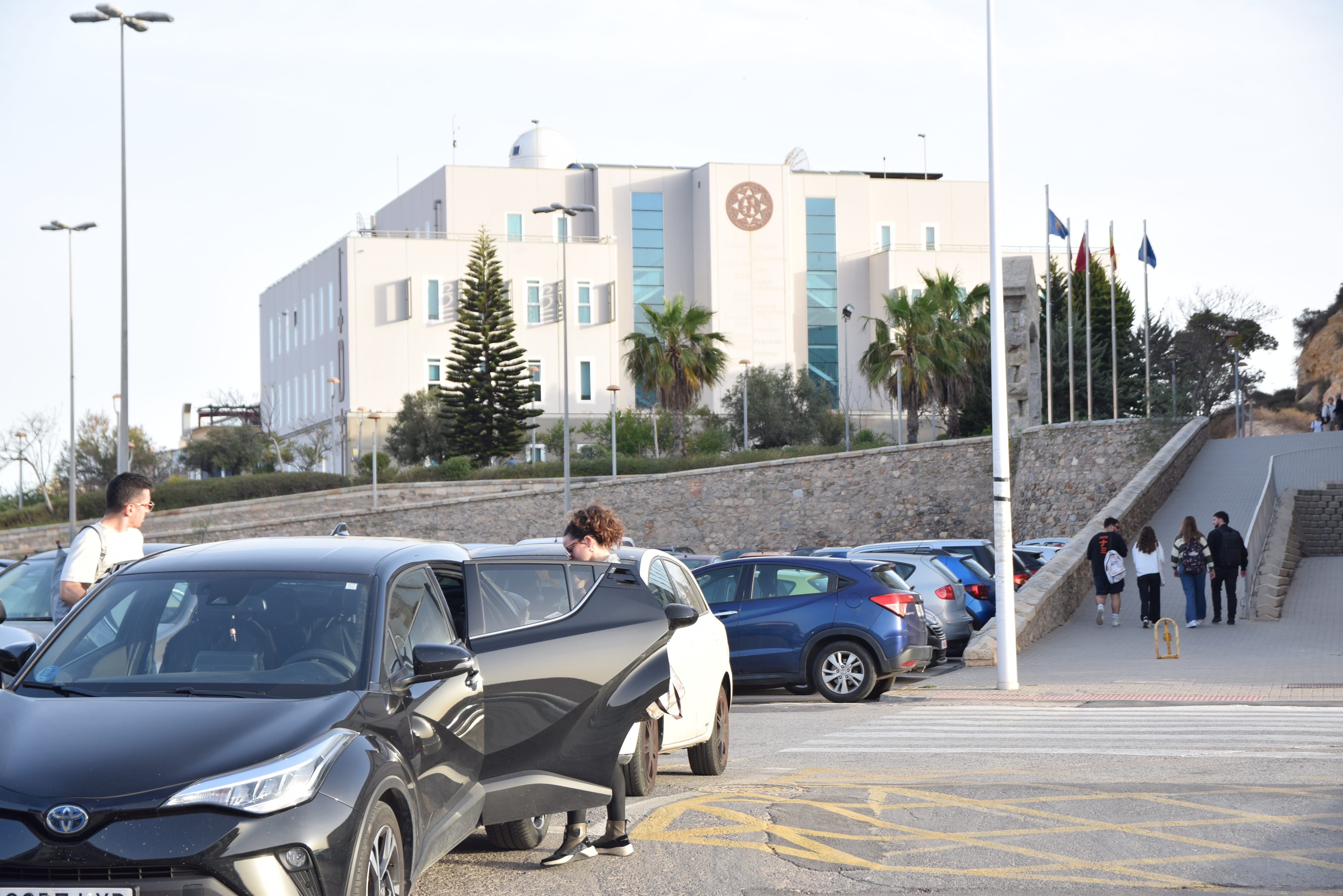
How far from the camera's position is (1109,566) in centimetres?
2152

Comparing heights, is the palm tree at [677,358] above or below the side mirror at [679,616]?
above

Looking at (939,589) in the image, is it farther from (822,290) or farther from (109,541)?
(822,290)

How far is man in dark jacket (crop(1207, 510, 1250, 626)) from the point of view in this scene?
21.5m

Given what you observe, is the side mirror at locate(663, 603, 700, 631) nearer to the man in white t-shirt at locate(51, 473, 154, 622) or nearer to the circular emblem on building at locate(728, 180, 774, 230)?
the man in white t-shirt at locate(51, 473, 154, 622)

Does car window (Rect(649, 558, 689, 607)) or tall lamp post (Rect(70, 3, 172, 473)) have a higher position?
tall lamp post (Rect(70, 3, 172, 473))

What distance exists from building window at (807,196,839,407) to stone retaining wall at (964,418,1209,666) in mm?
37028

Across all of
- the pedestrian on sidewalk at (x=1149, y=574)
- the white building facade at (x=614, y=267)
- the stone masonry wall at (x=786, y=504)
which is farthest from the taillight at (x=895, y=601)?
the white building facade at (x=614, y=267)

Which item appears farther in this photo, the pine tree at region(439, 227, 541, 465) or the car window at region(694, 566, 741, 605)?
the pine tree at region(439, 227, 541, 465)

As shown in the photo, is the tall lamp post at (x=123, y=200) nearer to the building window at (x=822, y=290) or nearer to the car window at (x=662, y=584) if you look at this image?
the car window at (x=662, y=584)

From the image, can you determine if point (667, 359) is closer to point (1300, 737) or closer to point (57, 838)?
point (1300, 737)

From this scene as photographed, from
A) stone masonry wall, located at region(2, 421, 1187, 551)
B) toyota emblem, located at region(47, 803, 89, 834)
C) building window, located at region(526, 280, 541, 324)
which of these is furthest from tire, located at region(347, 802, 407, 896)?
building window, located at region(526, 280, 541, 324)

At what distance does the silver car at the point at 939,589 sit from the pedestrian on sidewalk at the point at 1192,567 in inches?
179

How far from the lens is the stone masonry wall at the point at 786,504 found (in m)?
42.0

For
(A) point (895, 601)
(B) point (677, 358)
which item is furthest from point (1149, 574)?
(B) point (677, 358)
